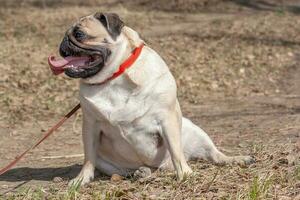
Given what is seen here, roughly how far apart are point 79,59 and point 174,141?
84 centimetres

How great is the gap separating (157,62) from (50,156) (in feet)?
6.71

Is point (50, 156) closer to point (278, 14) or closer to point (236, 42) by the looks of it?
point (236, 42)

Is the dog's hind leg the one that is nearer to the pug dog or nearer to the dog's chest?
the pug dog

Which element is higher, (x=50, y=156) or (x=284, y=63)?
(x=50, y=156)

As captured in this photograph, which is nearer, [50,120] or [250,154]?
[250,154]

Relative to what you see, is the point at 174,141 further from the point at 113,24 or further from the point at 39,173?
the point at 39,173

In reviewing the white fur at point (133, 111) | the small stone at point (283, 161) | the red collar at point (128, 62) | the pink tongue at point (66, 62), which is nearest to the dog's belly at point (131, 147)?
the white fur at point (133, 111)

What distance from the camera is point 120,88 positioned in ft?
16.1

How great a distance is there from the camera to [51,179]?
5.50 meters

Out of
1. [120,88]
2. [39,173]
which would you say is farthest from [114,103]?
[39,173]

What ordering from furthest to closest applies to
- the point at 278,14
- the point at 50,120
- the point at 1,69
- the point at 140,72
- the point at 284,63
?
the point at 278,14, the point at 284,63, the point at 1,69, the point at 50,120, the point at 140,72

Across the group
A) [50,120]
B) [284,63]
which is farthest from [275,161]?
[284,63]

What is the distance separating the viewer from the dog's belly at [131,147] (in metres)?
4.97

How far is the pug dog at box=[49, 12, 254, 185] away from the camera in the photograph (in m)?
4.88
